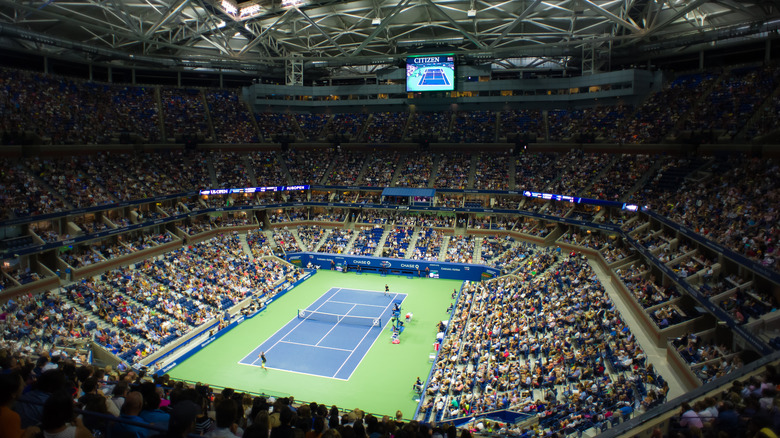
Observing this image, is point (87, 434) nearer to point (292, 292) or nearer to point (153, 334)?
point (153, 334)

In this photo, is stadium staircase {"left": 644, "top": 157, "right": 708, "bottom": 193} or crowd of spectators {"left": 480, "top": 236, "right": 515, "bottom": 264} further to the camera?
crowd of spectators {"left": 480, "top": 236, "right": 515, "bottom": 264}

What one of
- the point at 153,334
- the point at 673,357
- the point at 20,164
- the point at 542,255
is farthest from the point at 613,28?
the point at 20,164

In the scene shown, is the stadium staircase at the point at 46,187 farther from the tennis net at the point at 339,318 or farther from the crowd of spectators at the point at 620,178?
the crowd of spectators at the point at 620,178

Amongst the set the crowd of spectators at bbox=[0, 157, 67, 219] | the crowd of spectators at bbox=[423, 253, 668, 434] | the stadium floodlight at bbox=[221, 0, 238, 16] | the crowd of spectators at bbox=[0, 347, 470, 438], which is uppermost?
the stadium floodlight at bbox=[221, 0, 238, 16]

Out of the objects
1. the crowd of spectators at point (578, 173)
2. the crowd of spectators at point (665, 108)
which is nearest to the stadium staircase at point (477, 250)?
the crowd of spectators at point (578, 173)

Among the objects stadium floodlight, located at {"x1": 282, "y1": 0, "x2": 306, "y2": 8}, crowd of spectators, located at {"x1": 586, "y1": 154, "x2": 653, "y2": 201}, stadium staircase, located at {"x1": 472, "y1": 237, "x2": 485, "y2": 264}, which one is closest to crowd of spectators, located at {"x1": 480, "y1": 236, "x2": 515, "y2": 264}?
stadium staircase, located at {"x1": 472, "y1": 237, "x2": 485, "y2": 264}

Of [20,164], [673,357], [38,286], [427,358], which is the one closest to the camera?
[673,357]

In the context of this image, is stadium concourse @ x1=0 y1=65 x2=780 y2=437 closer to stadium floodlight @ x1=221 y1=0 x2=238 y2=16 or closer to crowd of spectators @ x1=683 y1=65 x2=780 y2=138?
crowd of spectators @ x1=683 y1=65 x2=780 y2=138
